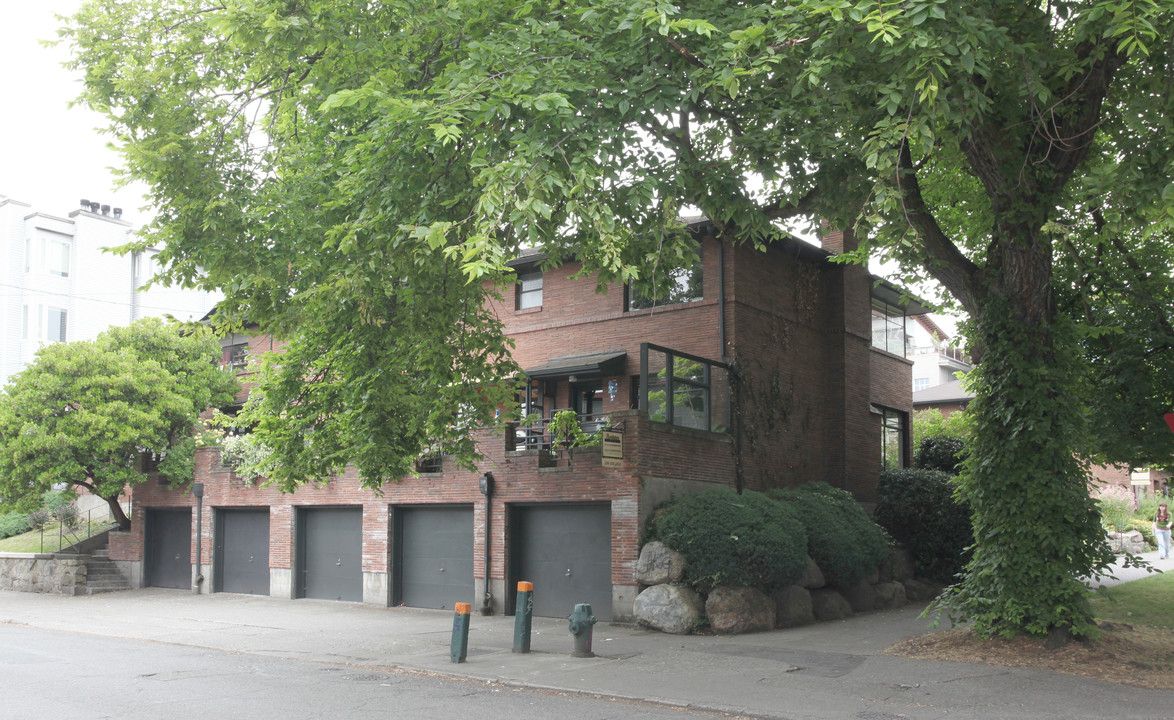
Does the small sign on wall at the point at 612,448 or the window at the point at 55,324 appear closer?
the small sign on wall at the point at 612,448

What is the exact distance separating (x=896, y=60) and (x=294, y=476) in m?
11.2

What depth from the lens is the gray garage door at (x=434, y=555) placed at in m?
19.6

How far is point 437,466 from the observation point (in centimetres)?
2012

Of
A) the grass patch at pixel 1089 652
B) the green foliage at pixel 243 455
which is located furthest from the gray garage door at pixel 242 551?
the grass patch at pixel 1089 652

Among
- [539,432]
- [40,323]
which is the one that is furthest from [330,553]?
[40,323]

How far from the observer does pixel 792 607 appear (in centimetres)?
1600

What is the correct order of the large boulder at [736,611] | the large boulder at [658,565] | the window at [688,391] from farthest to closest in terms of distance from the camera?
the window at [688,391] < the large boulder at [658,565] < the large boulder at [736,611]

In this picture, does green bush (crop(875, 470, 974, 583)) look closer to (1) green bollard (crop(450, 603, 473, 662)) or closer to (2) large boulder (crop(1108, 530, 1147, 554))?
(1) green bollard (crop(450, 603, 473, 662))

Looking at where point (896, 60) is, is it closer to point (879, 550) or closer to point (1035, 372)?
point (1035, 372)

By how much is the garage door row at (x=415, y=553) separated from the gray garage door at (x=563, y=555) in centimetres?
2

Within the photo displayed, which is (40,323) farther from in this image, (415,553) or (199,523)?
(415,553)

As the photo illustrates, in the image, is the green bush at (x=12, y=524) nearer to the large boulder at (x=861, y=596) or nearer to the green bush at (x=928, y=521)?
the large boulder at (x=861, y=596)

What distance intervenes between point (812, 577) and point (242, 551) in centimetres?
1519

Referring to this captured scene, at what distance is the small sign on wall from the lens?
16188mm
